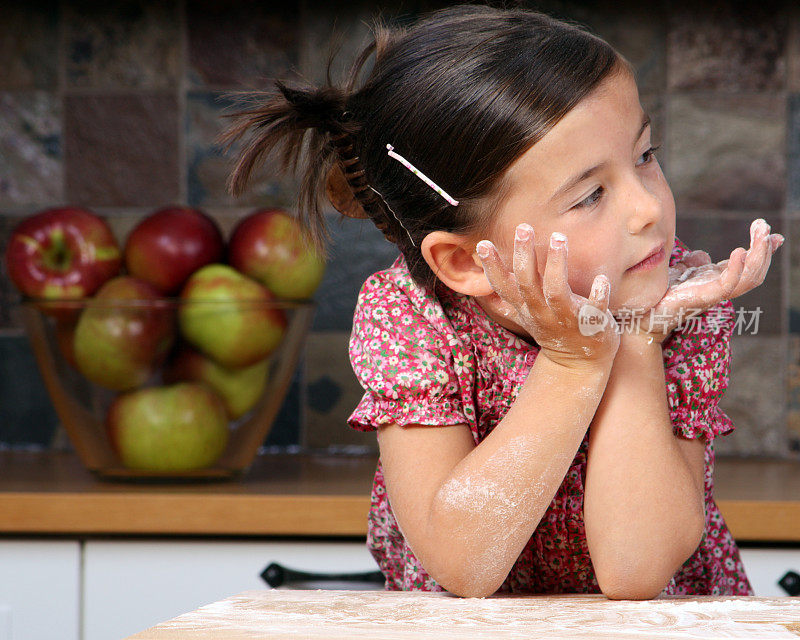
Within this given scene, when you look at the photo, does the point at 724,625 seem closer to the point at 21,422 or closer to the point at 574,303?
the point at 574,303

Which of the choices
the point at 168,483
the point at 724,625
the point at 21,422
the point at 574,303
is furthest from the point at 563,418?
the point at 21,422

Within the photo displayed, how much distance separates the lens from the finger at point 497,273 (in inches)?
26.6

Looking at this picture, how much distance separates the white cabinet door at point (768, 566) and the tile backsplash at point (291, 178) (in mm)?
426

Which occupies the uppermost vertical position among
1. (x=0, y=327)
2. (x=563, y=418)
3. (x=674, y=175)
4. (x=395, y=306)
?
(x=674, y=175)

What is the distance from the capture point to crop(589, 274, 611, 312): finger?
0.65 m

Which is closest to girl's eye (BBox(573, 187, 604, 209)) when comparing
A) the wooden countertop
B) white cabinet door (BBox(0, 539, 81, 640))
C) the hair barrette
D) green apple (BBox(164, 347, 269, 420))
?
the hair barrette

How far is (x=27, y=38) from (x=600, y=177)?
1.20 m

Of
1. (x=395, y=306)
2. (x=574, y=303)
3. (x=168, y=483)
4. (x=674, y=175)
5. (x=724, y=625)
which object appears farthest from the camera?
(x=674, y=175)

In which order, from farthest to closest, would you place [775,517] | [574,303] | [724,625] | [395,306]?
[775,517] < [395,306] < [574,303] < [724,625]

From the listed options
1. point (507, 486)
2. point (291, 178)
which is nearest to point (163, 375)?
point (291, 178)

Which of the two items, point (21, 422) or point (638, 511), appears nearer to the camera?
point (638, 511)

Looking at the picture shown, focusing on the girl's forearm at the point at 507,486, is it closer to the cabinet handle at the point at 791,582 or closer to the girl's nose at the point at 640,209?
the girl's nose at the point at 640,209

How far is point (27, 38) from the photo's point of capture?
5.11ft

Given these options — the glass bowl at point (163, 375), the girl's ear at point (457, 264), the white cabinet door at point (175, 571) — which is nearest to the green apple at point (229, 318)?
the glass bowl at point (163, 375)
